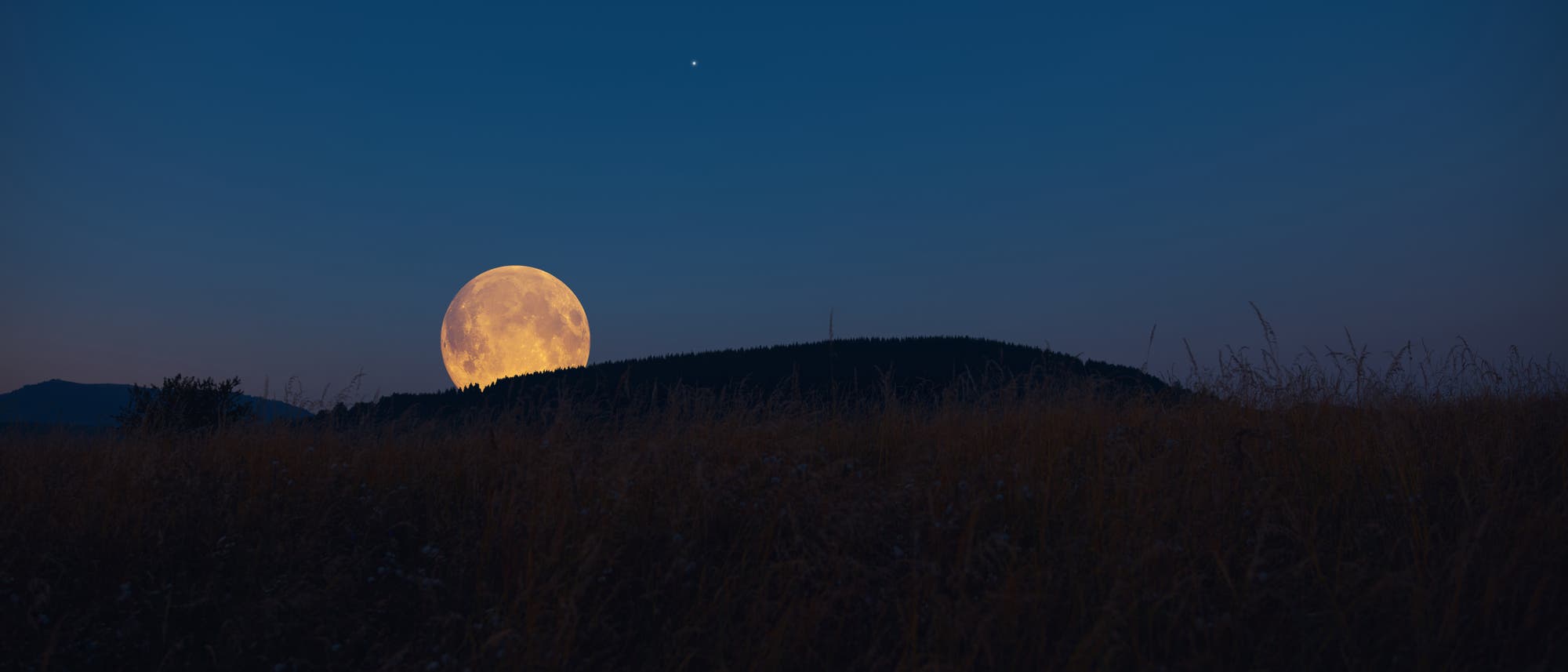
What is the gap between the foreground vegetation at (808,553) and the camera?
2912mm

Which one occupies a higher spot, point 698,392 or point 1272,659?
point 698,392

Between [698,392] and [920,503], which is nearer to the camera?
[920,503]

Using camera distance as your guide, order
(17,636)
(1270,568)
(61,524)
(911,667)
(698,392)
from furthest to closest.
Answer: (698,392) → (61,524) → (1270,568) → (17,636) → (911,667)

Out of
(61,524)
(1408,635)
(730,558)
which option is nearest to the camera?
(1408,635)

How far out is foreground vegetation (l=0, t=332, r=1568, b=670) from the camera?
2912 millimetres

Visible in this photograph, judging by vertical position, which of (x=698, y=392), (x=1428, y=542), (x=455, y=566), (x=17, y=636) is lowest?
(x=17, y=636)

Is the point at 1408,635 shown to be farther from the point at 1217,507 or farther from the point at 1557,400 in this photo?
the point at 1557,400

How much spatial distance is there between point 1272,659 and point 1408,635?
620 mm

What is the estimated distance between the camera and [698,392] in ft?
24.1

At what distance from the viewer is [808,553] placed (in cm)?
368

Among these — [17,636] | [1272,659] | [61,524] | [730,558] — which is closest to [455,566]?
[730,558]

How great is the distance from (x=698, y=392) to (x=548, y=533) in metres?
3.56

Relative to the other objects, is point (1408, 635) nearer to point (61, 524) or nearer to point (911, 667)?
point (911, 667)

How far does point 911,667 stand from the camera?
267 cm
